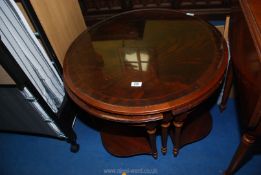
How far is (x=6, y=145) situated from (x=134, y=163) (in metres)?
0.99

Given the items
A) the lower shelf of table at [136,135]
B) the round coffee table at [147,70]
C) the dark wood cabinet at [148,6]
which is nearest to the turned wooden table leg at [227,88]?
the lower shelf of table at [136,135]

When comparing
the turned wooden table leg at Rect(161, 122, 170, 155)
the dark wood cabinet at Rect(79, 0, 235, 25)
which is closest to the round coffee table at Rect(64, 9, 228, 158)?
the turned wooden table leg at Rect(161, 122, 170, 155)

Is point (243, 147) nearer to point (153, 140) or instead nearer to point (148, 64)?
point (153, 140)

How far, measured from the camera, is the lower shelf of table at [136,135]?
1404mm

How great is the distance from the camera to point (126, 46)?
1187 millimetres

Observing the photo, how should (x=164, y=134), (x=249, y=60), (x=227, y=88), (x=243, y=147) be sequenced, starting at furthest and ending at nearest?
(x=227, y=88), (x=164, y=134), (x=243, y=147), (x=249, y=60)

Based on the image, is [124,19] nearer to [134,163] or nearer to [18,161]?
[134,163]

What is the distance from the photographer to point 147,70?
1.04 metres

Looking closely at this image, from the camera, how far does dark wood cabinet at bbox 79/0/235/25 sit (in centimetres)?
143

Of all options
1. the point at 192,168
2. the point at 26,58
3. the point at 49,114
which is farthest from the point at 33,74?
the point at 192,168

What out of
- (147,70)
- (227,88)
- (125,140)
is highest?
(147,70)

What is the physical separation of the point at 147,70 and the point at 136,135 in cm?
58

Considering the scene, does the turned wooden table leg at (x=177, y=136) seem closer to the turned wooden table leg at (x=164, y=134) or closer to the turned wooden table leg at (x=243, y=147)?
the turned wooden table leg at (x=164, y=134)

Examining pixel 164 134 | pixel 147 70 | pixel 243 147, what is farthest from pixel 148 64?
pixel 243 147
